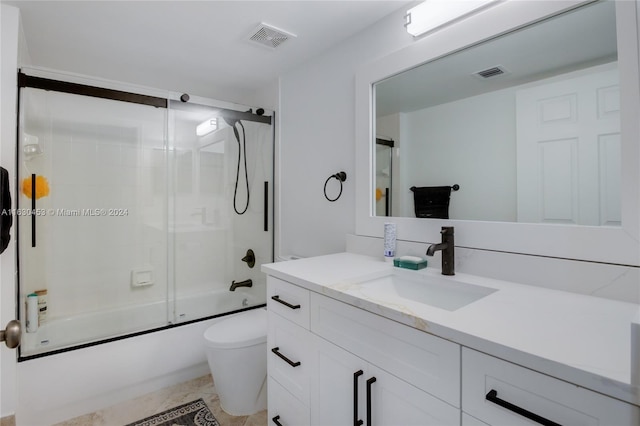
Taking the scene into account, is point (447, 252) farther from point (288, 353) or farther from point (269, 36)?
point (269, 36)

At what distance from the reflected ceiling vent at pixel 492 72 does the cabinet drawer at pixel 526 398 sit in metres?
1.10

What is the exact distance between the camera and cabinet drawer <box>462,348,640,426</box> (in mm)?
543

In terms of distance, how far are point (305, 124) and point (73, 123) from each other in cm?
155

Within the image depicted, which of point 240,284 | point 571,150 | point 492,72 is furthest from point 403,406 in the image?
point 240,284

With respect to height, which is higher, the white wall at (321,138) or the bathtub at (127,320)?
the white wall at (321,138)

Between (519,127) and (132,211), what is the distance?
Result: 2458 millimetres

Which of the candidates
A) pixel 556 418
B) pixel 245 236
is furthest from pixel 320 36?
pixel 556 418

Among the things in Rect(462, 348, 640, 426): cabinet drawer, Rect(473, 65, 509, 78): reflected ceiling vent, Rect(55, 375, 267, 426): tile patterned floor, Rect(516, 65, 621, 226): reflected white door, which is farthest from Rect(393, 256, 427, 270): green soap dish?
Rect(55, 375, 267, 426): tile patterned floor

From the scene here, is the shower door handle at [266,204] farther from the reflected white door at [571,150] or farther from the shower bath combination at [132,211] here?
the reflected white door at [571,150]

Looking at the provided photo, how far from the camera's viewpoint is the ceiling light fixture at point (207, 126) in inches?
93.4

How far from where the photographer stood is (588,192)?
103 cm

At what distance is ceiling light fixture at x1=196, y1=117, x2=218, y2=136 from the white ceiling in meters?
0.40

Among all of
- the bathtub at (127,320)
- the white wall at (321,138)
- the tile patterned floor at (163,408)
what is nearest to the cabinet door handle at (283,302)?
the white wall at (321,138)

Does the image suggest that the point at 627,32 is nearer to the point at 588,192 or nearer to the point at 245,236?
the point at 588,192
